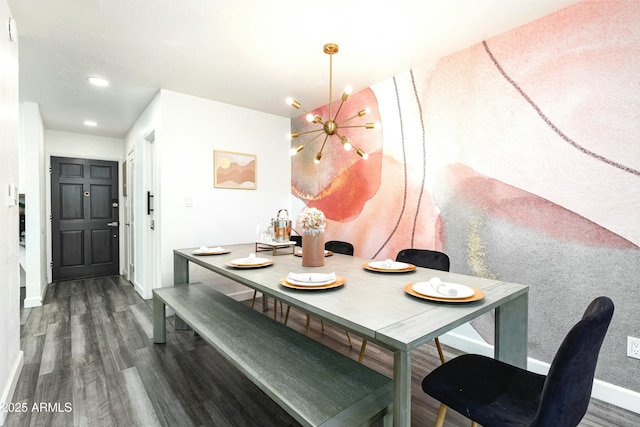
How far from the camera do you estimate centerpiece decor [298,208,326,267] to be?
6.18 feet

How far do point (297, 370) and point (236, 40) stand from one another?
7.28ft

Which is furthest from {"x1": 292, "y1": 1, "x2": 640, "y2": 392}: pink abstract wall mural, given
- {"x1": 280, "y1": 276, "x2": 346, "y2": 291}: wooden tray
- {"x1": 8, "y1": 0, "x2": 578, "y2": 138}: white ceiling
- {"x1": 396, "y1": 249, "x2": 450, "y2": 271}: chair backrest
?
{"x1": 280, "y1": 276, "x2": 346, "y2": 291}: wooden tray

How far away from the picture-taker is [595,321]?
2.85 ft

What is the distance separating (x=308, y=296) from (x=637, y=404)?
1.98 meters

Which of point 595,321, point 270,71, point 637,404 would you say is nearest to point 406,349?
point 595,321

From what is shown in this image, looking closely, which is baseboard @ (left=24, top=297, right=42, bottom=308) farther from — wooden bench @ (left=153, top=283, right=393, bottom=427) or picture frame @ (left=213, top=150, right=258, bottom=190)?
wooden bench @ (left=153, top=283, right=393, bottom=427)

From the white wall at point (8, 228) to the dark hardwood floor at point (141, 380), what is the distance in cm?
18

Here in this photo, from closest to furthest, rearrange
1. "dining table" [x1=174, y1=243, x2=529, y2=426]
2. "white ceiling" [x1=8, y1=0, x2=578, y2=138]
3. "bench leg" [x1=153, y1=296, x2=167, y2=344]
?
"dining table" [x1=174, y1=243, x2=529, y2=426] < "white ceiling" [x1=8, y1=0, x2=578, y2=138] < "bench leg" [x1=153, y1=296, x2=167, y2=344]

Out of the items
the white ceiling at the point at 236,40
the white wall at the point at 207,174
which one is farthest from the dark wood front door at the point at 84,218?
the white ceiling at the point at 236,40

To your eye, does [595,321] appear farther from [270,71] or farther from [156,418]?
[270,71]

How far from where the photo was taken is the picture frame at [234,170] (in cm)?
364

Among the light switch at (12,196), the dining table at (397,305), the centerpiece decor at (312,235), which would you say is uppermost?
the light switch at (12,196)

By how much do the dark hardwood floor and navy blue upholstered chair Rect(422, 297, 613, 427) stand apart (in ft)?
2.06

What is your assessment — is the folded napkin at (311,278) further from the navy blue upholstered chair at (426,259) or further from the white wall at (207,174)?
the white wall at (207,174)
